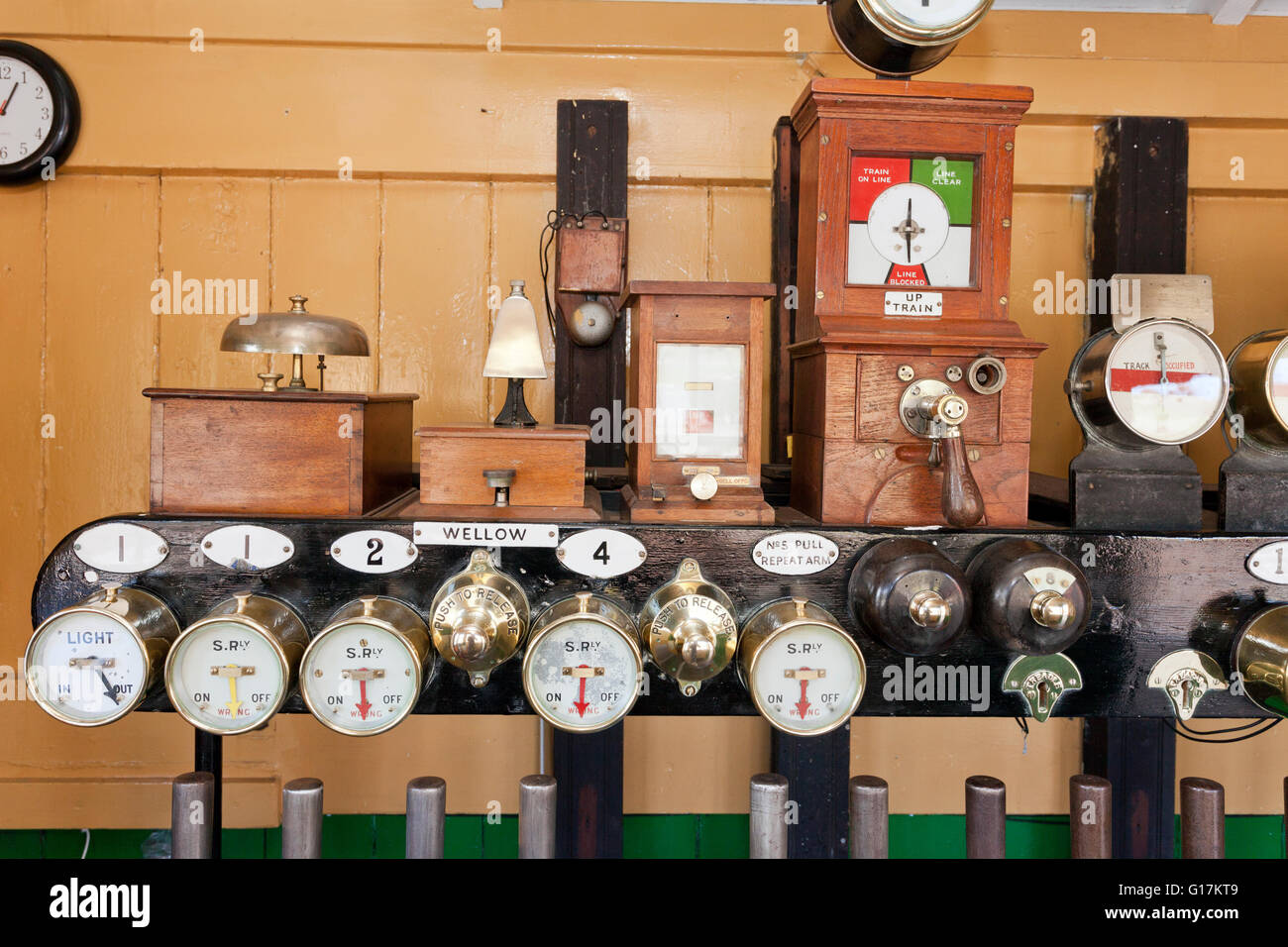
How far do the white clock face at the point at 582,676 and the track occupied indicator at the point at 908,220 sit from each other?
81cm

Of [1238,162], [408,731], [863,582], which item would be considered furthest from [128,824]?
[1238,162]

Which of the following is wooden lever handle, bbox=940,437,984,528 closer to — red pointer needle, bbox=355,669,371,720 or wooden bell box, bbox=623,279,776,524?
wooden bell box, bbox=623,279,776,524

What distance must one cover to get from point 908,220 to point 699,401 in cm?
52

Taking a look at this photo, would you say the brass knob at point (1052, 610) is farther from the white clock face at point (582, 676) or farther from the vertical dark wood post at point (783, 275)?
the vertical dark wood post at point (783, 275)

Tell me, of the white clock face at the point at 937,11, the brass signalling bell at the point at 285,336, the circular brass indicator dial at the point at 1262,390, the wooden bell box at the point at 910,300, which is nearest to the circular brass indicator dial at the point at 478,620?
the brass signalling bell at the point at 285,336

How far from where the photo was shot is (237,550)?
1574 millimetres

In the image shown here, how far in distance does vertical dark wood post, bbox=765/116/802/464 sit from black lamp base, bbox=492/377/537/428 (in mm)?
770

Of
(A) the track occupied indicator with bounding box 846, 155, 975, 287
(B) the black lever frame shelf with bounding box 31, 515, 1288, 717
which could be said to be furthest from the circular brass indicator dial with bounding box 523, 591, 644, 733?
(A) the track occupied indicator with bounding box 846, 155, 975, 287

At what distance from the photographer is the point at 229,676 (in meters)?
1.51

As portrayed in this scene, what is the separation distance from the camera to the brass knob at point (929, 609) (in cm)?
144

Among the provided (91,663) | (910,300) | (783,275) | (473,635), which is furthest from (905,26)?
(91,663)

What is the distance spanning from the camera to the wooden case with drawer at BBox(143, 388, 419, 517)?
1.57 metres

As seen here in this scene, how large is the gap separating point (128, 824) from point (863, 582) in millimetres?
2032

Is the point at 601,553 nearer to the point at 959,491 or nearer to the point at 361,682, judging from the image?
the point at 361,682
